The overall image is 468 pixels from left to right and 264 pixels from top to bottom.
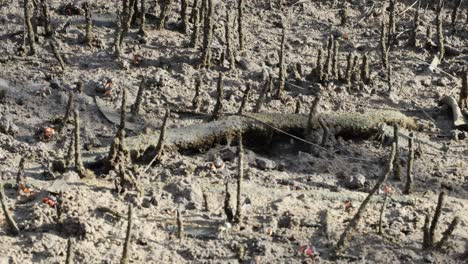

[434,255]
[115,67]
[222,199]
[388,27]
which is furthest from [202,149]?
[388,27]

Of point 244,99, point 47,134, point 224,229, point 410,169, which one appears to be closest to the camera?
point 224,229

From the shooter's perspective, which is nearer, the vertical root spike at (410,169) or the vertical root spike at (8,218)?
the vertical root spike at (8,218)

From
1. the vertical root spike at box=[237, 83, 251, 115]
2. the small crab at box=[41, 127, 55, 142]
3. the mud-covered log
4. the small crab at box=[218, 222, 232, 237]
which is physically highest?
the vertical root spike at box=[237, 83, 251, 115]

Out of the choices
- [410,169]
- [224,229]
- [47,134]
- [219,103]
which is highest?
[219,103]

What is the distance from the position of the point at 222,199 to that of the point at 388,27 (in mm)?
2894

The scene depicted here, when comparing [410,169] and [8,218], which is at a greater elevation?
[410,169]

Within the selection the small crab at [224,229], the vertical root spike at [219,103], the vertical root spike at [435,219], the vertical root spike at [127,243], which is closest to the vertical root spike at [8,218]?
the vertical root spike at [127,243]

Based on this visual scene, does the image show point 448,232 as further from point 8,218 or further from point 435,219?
point 8,218

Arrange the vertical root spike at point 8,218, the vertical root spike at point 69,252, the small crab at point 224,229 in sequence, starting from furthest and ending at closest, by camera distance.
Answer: the small crab at point 224,229 < the vertical root spike at point 8,218 < the vertical root spike at point 69,252

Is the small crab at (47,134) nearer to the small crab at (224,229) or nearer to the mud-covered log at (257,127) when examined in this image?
the mud-covered log at (257,127)

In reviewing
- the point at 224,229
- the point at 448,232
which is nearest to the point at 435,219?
the point at 448,232

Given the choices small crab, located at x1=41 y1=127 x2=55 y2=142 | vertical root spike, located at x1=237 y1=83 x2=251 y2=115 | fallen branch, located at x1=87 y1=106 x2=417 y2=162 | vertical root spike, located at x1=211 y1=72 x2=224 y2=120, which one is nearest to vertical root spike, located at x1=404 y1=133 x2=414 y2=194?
fallen branch, located at x1=87 y1=106 x2=417 y2=162

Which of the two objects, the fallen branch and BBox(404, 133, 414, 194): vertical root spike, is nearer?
BBox(404, 133, 414, 194): vertical root spike

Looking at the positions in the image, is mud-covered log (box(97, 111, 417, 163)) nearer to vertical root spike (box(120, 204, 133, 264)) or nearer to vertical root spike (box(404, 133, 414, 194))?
vertical root spike (box(404, 133, 414, 194))
